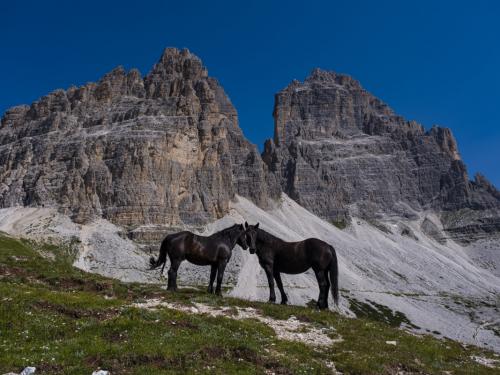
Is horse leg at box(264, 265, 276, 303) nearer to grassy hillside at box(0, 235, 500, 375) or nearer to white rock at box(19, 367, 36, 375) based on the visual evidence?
grassy hillside at box(0, 235, 500, 375)

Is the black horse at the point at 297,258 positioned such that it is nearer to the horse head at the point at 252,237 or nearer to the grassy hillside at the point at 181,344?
the horse head at the point at 252,237

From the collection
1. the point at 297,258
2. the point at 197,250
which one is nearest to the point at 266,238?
the point at 297,258

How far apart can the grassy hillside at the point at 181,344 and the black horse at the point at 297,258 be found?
2.74 m

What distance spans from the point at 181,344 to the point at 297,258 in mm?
11456

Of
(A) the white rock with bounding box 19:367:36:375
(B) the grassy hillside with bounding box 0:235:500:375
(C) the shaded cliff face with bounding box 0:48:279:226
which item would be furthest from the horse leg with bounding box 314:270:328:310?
(C) the shaded cliff face with bounding box 0:48:279:226

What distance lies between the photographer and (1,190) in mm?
181000

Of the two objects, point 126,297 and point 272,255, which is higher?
point 272,255

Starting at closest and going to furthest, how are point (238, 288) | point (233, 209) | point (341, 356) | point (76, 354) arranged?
point (76, 354) < point (341, 356) < point (238, 288) < point (233, 209)

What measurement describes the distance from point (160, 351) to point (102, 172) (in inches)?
6588

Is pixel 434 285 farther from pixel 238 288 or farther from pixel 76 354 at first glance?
pixel 76 354

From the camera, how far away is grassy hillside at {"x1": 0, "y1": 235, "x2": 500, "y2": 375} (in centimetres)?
1330

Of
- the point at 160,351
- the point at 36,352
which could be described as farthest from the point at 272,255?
the point at 36,352

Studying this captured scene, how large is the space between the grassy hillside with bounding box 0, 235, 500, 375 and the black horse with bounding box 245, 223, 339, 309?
2.74 metres

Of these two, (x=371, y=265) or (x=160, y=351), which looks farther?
(x=371, y=265)
